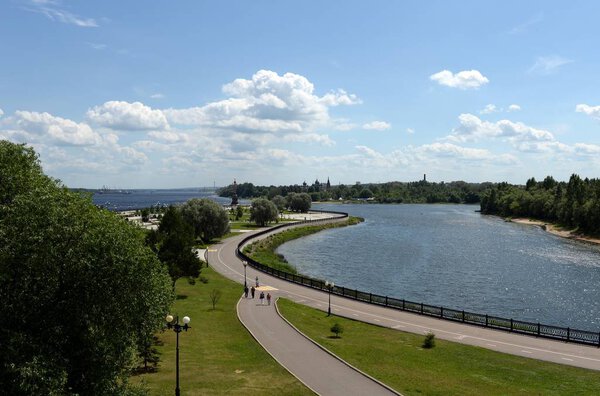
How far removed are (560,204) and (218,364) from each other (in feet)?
442

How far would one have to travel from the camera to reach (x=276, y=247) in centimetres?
9469

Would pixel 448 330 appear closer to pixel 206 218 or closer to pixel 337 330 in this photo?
pixel 337 330

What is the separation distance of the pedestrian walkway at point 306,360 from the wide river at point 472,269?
75.3 feet

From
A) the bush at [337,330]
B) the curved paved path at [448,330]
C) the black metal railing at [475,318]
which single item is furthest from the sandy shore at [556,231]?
the bush at [337,330]

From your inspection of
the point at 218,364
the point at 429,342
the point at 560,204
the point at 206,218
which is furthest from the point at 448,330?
the point at 560,204

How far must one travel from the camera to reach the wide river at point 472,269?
50.5 meters

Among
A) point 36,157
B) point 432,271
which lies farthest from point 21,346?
point 432,271

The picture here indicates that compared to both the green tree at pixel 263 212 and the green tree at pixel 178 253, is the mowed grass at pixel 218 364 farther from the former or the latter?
the green tree at pixel 263 212

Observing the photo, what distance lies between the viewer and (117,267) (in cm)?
1716

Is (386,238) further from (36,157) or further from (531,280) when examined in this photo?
(36,157)

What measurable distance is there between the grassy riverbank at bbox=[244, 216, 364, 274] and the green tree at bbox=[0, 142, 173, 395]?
49147mm

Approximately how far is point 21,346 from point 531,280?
61504mm

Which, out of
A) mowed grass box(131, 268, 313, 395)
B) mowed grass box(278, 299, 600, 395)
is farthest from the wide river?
mowed grass box(131, 268, 313, 395)

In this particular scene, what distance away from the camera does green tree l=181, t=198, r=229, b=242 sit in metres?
87.7
